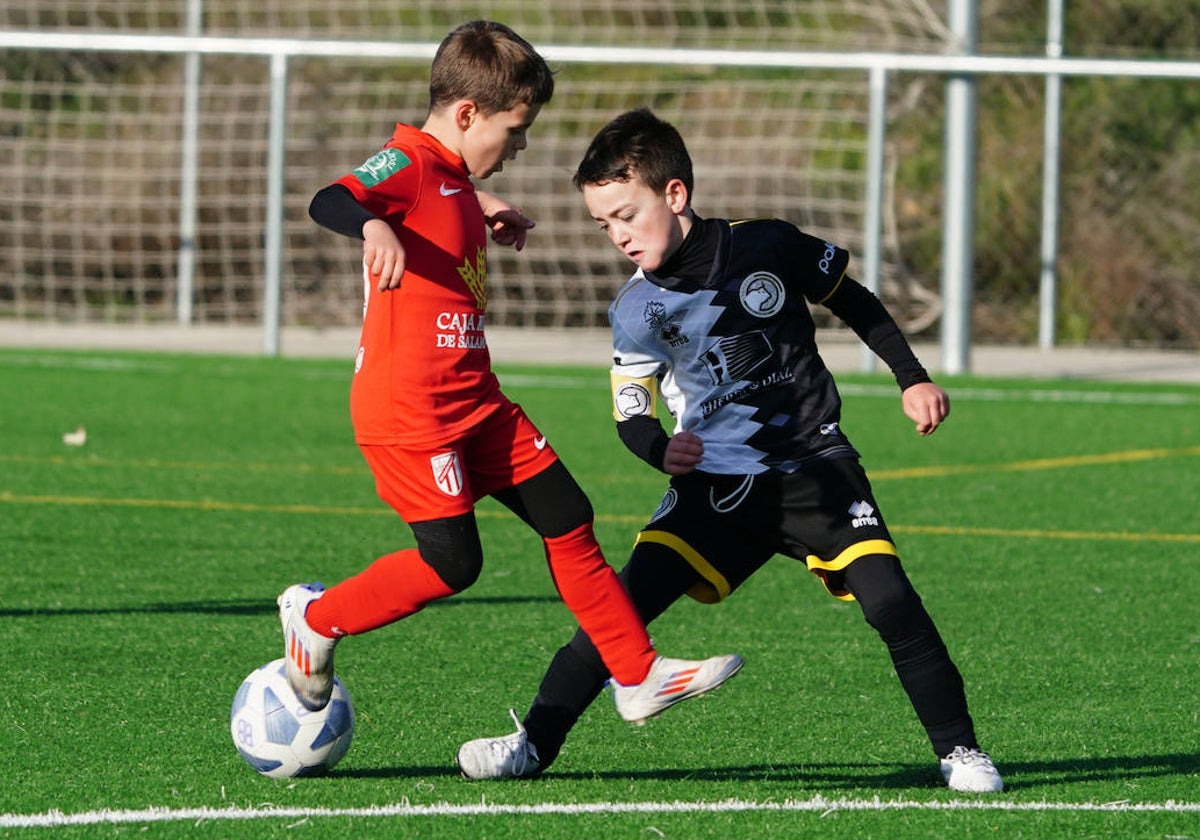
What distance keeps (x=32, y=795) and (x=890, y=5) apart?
45.3 feet

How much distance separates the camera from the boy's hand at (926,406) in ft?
12.9

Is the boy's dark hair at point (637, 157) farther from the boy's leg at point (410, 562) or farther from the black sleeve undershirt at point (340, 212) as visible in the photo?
the boy's leg at point (410, 562)

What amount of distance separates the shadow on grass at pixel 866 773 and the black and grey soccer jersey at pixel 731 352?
0.62 meters

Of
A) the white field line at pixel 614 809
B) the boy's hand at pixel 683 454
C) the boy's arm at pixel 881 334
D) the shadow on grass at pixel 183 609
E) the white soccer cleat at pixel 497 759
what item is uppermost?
the boy's arm at pixel 881 334

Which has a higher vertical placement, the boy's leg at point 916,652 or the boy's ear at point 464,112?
the boy's ear at point 464,112

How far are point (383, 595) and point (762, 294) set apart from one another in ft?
3.21

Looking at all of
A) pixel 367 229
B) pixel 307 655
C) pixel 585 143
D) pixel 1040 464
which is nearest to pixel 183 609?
pixel 307 655

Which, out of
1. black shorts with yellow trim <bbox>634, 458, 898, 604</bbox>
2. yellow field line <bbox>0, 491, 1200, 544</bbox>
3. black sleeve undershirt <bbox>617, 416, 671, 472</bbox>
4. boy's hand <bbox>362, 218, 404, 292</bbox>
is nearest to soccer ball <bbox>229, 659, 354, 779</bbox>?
black shorts with yellow trim <bbox>634, 458, 898, 604</bbox>

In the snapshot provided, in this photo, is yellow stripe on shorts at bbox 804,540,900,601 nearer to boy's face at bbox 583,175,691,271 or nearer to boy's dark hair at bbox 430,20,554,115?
boy's face at bbox 583,175,691,271

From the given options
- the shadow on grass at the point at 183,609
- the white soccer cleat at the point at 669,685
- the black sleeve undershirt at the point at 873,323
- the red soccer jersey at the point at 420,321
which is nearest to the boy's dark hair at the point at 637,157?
the red soccer jersey at the point at 420,321

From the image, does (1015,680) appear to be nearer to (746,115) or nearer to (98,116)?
(746,115)

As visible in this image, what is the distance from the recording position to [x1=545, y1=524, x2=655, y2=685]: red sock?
385 centimetres

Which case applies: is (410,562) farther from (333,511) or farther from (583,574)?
(333,511)

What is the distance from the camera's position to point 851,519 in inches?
154
